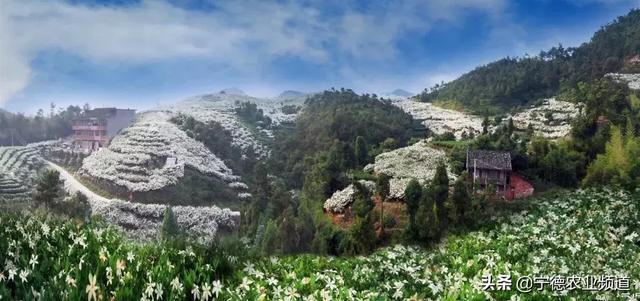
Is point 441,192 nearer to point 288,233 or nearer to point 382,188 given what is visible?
point 382,188

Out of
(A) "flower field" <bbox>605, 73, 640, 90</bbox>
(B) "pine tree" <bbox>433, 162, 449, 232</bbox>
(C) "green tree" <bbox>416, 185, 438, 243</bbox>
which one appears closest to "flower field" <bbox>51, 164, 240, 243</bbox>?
(C) "green tree" <bbox>416, 185, 438, 243</bbox>

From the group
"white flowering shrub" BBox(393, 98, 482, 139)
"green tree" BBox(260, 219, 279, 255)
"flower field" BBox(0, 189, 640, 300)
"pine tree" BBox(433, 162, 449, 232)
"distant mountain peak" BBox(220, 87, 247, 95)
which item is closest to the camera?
"flower field" BBox(0, 189, 640, 300)

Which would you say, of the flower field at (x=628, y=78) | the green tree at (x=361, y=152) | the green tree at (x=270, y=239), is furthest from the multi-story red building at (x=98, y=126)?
the flower field at (x=628, y=78)

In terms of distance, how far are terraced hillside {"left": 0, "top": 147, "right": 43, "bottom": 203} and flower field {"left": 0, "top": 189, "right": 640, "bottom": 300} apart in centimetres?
69

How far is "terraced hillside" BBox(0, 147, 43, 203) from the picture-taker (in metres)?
6.11

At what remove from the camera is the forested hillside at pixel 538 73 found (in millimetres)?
6539

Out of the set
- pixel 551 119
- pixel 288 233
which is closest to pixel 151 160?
pixel 288 233

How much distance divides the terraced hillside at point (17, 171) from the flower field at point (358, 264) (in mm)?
687

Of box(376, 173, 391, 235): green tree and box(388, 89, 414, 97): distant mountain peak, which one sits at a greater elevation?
box(388, 89, 414, 97): distant mountain peak

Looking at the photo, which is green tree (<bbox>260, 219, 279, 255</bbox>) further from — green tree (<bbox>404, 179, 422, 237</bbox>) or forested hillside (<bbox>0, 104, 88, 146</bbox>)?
forested hillside (<bbox>0, 104, 88, 146</bbox>)

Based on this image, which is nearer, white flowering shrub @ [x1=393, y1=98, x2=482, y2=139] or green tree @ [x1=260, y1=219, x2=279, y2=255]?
green tree @ [x1=260, y1=219, x2=279, y2=255]

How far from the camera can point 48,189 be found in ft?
19.9

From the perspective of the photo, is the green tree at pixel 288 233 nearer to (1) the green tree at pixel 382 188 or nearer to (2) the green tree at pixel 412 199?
(1) the green tree at pixel 382 188

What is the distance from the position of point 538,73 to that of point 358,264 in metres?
3.48
